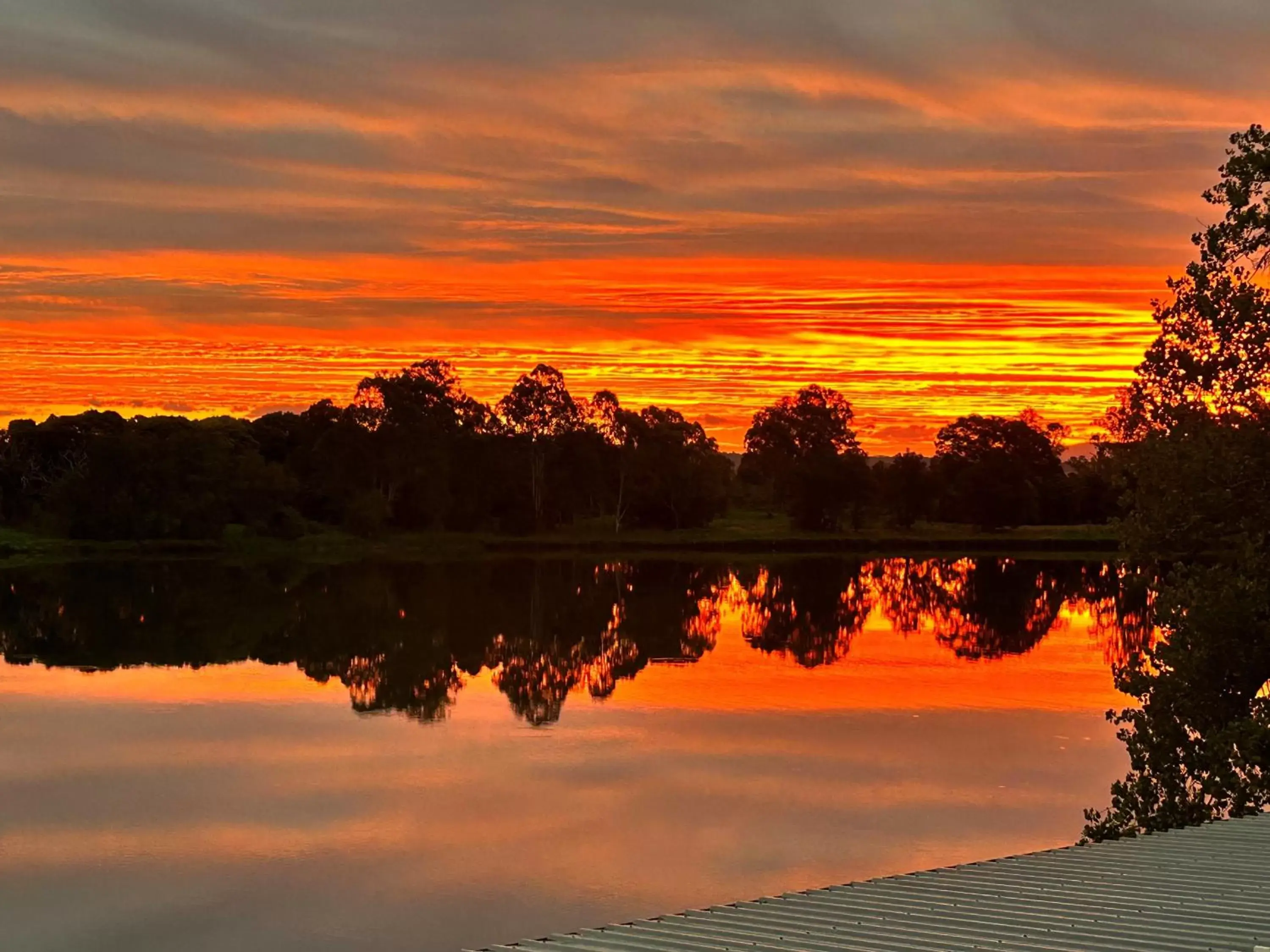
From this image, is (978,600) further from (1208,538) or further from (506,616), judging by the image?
(1208,538)

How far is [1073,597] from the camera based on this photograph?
59781 mm

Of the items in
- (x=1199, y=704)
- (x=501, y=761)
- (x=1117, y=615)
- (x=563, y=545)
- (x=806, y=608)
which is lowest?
(x=501, y=761)

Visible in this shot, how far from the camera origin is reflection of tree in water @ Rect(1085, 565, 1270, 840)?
61.6 feet

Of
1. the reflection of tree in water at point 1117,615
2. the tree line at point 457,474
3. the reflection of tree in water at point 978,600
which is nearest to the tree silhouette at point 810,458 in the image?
the tree line at point 457,474

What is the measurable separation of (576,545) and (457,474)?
1059 cm

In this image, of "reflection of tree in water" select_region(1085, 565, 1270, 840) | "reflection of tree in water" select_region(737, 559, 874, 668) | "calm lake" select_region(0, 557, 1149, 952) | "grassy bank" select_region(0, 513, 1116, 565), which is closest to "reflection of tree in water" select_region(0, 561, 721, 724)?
"calm lake" select_region(0, 557, 1149, 952)

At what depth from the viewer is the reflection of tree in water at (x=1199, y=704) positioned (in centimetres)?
1877

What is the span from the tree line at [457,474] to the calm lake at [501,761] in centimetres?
3703

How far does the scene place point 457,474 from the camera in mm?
96750

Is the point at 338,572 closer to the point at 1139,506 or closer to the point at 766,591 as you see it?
the point at 766,591

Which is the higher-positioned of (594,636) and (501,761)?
(594,636)

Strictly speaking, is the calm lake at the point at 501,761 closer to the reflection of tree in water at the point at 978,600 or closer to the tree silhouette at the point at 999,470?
the reflection of tree in water at the point at 978,600

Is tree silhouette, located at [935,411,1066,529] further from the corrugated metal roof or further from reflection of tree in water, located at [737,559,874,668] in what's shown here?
the corrugated metal roof

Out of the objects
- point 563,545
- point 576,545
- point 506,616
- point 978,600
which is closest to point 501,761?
point 506,616
